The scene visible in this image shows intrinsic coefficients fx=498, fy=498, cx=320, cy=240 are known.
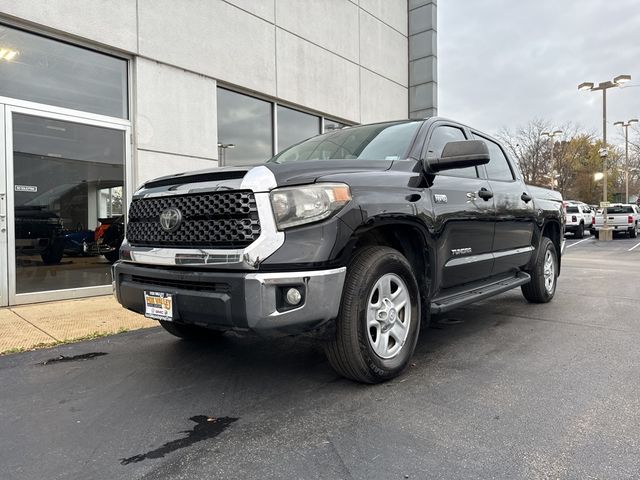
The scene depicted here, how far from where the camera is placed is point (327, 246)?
2857mm

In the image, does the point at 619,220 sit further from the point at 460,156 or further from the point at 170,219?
the point at 170,219

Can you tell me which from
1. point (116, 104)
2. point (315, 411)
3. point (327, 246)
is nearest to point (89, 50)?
point (116, 104)

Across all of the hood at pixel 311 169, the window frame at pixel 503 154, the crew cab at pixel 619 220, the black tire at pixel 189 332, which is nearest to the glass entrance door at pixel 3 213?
the black tire at pixel 189 332

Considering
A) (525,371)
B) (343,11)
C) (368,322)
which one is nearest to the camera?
(368,322)

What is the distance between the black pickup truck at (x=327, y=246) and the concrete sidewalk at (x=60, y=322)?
1.27m

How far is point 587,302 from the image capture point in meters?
6.36

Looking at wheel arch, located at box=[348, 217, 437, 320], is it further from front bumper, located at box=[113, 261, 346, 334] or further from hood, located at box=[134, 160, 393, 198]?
front bumper, located at box=[113, 261, 346, 334]

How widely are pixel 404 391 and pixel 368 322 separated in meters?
0.52

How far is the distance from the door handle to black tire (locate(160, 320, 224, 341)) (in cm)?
257

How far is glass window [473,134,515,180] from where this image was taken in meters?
5.05

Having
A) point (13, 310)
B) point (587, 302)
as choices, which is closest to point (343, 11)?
point (587, 302)

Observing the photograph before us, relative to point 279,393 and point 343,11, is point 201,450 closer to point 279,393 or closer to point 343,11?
point 279,393

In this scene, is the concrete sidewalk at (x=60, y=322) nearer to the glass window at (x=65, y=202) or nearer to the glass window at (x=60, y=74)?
the glass window at (x=65, y=202)

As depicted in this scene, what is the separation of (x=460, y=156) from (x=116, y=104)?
18.7ft
